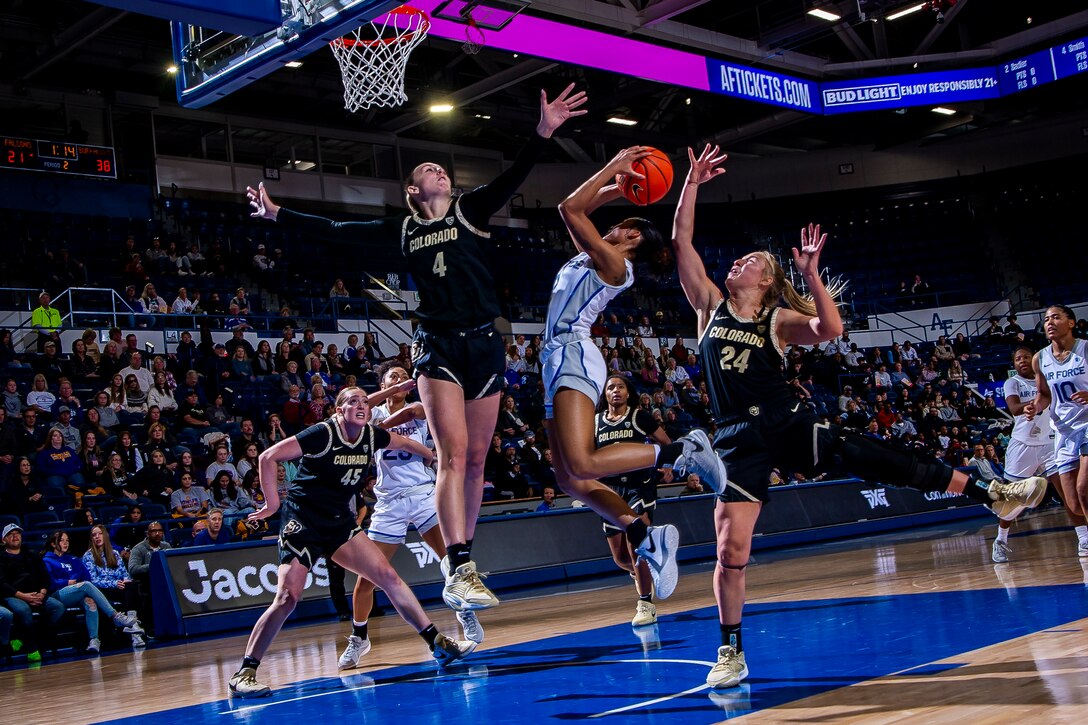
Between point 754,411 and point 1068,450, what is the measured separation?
5929 mm

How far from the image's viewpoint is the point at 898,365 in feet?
86.9

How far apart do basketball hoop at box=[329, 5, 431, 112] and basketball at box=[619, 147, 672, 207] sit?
2772mm

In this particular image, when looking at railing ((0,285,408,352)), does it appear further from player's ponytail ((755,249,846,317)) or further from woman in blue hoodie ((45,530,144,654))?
player's ponytail ((755,249,846,317))

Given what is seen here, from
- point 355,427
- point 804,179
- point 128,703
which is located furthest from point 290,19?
point 804,179

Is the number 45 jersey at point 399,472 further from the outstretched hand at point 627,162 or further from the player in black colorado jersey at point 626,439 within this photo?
the outstretched hand at point 627,162

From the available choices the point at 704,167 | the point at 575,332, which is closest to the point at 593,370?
the point at 575,332

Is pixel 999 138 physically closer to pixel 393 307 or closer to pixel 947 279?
pixel 947 279

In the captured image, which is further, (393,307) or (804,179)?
(804,179)

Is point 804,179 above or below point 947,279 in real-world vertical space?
above

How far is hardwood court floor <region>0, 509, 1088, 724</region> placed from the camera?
14.9ft

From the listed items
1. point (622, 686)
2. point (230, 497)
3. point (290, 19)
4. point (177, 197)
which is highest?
point (177, 197)

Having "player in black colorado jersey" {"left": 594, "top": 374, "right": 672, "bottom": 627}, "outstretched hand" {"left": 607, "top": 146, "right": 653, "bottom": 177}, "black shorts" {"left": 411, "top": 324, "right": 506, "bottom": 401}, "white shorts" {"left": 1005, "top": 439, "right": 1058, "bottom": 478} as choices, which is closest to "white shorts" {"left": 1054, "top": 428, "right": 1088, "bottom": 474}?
"white shorts" {"left": 1005, "top": 439, "right": 1058, "bottom": 478}

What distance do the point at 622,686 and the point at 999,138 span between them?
108ft

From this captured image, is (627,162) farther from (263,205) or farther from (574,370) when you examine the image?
(263,205)
